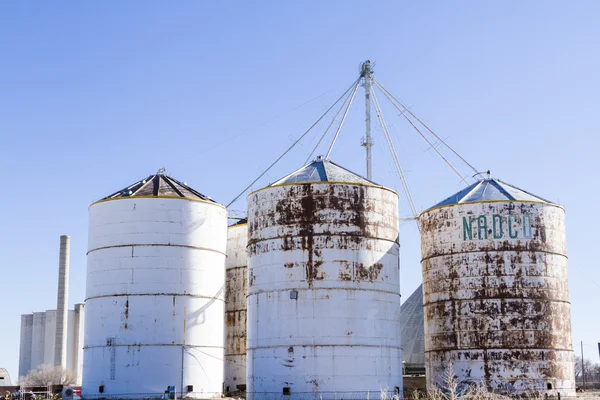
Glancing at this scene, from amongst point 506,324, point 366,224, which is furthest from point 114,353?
point 506,324

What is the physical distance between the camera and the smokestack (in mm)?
76375

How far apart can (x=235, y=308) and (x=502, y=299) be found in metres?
14.8

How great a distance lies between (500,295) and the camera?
120 feet

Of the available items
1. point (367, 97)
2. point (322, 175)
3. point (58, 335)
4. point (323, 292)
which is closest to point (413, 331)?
point (367, 97)

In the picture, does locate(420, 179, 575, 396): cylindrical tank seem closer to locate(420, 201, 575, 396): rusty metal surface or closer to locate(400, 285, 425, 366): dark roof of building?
locate(420, 201, 575, 396): rusty metal surface

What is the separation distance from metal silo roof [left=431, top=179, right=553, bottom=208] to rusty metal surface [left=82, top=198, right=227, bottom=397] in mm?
12985

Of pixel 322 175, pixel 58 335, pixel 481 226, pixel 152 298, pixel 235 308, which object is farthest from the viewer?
pixel 58 335

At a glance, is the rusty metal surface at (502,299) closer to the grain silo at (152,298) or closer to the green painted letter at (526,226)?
the green painted letter at (526,226)

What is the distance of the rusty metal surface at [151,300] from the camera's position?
35500 mm

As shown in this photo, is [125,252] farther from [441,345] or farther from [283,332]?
[441,345]

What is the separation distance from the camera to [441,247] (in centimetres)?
3872

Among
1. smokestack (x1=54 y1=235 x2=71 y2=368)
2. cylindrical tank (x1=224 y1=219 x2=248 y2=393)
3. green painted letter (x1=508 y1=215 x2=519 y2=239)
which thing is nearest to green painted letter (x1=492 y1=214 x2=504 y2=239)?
green painted letter (x1=508 y1=215 x2=519 y2=239)

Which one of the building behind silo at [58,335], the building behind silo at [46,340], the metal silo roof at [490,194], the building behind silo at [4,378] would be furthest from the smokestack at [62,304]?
the metal silo roof at [490,194]

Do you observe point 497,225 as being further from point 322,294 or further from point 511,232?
point 322,294
